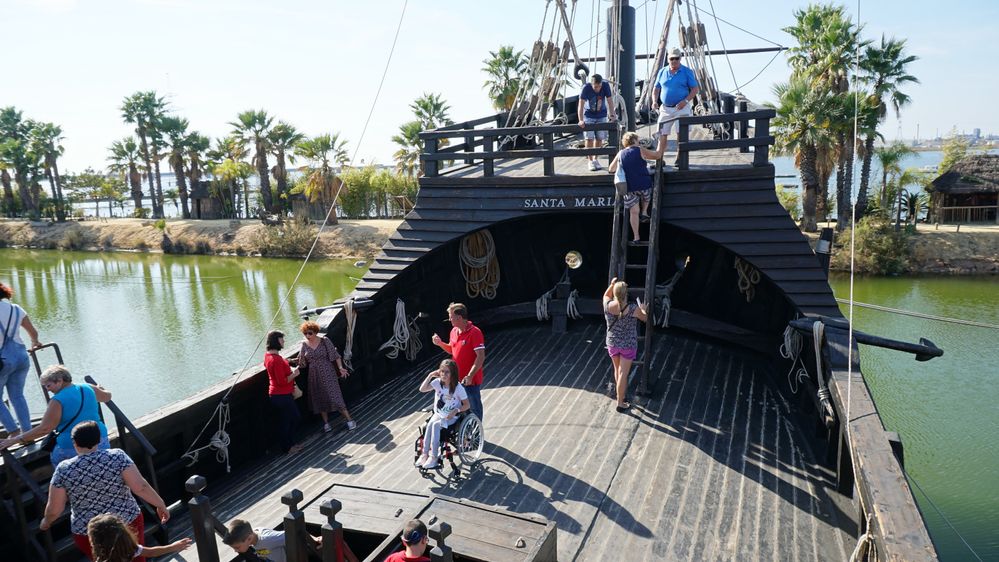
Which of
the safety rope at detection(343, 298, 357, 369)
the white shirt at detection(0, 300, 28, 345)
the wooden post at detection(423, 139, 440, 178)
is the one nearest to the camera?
the white shirt at detection(0, 300, 28, 345)

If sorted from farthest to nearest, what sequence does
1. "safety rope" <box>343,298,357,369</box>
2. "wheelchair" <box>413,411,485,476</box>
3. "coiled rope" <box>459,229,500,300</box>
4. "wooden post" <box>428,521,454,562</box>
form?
"coiled rope" <box>459,229,500,300</box> → "safety rope" <box>343,298,357,369</box> → "wheelchair" <box>413,411,485,476</box> → "wooden post" <box>428,521,454,562</box>

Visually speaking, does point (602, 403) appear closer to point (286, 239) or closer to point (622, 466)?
point (622, 466)

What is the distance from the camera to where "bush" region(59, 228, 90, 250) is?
38.5 m

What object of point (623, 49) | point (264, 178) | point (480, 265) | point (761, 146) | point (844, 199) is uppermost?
point (623, 49)

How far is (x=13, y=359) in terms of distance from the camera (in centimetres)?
494

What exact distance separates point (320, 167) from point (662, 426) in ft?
99.5

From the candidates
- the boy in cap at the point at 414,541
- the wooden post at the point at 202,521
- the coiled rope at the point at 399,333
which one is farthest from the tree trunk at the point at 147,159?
the boy in cap at the point at 414,541

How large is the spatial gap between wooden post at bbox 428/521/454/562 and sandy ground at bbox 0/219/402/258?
28244 millimetres

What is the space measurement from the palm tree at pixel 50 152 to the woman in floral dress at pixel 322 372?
44035 mm

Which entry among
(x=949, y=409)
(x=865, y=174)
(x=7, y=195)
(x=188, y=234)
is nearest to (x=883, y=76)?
(x=865, y=174)

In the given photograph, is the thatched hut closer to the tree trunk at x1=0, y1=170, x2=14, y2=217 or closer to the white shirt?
the white shirt

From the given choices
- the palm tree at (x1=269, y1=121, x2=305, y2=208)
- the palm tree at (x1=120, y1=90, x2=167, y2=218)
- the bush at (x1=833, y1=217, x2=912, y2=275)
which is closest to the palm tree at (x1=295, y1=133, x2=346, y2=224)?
the palm tree at (x1=269, y1=121, x2=305, y2=208)

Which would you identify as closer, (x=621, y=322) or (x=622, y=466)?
(x=622, y=466)

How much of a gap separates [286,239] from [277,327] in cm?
1446
